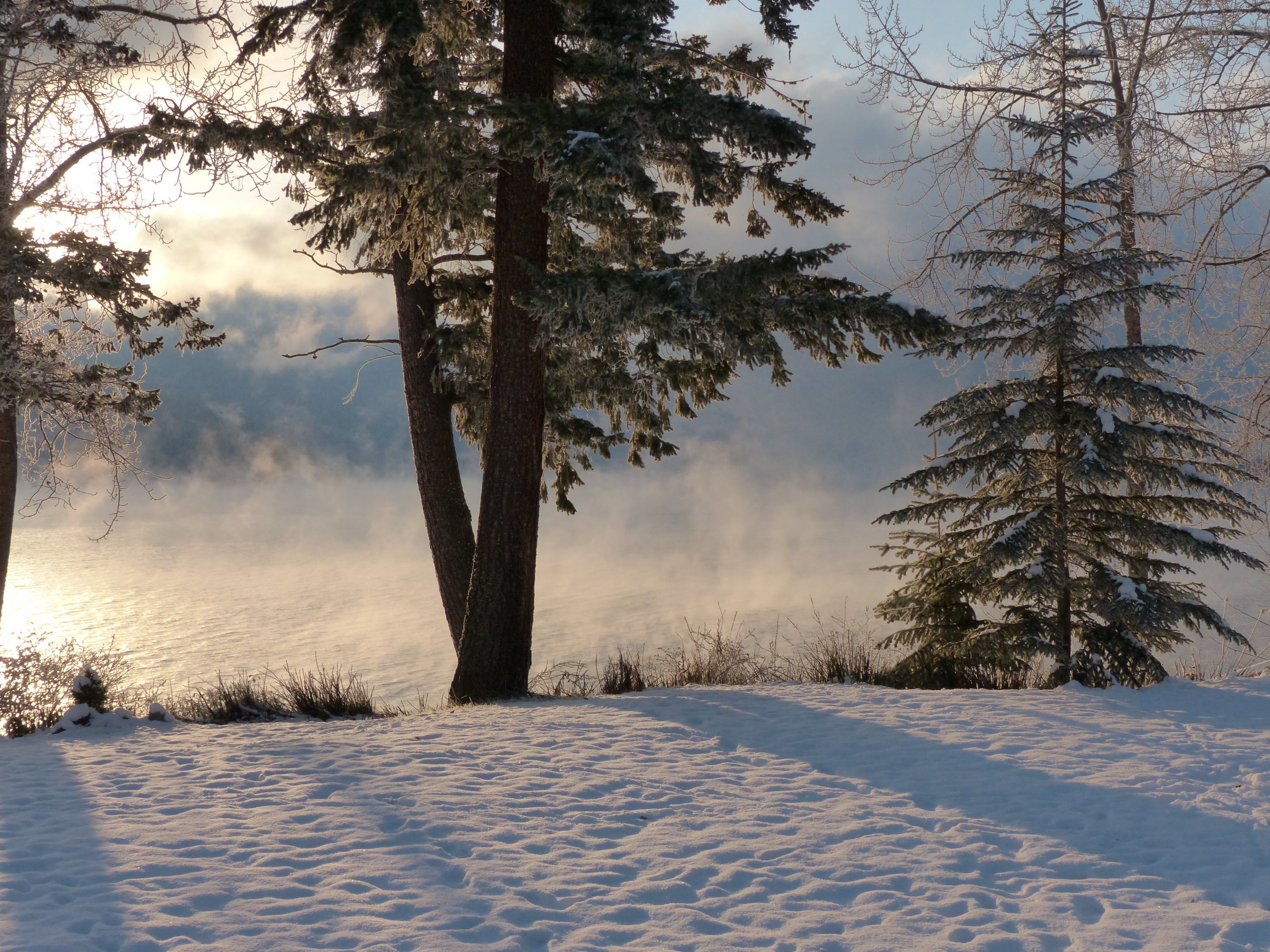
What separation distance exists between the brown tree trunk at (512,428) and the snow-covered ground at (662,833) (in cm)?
165

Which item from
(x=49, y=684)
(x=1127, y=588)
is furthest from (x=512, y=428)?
(x=1127, y=588)

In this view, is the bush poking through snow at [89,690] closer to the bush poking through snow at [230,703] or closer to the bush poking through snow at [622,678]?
the bush poking through snow at [230,703]

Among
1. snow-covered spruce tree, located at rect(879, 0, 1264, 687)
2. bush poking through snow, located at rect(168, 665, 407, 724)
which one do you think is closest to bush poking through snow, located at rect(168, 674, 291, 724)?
bush poking through snow, located at rect(168, 665, 407, 724)

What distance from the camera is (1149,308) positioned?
43.8ft

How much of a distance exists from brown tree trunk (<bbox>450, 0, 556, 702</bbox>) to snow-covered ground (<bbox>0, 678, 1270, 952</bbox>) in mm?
1652

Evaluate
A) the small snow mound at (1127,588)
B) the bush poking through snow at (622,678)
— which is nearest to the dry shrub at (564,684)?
the bush poking through snow at (622,678)

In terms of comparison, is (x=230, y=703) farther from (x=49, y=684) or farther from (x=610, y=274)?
(x=610, y=274)

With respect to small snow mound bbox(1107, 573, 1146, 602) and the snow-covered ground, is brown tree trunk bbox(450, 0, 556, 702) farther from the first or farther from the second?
small snow mound bbox(1107, 573, 1146, 602)

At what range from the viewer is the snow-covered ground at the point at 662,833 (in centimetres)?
459

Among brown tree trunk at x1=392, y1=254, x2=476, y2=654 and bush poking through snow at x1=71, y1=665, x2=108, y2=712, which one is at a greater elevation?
brown tree trunk at x1=392, y1=254, x2=476, y2=654

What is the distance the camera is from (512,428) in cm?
1059

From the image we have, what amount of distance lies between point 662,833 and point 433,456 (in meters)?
7.48

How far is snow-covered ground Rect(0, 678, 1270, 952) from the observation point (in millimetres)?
4594

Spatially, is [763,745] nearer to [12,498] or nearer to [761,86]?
[761,86]
